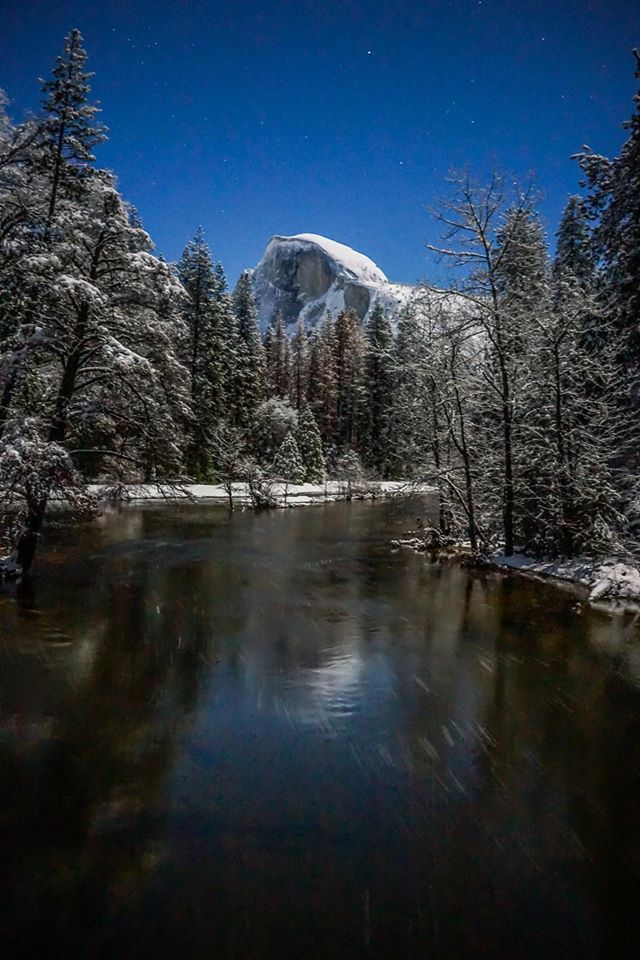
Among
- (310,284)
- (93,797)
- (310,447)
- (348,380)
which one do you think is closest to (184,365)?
(93,797)

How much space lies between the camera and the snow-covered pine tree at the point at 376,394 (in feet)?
191

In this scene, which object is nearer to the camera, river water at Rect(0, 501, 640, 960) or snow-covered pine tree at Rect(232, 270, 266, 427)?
river water at Rect(0, 501, 640, 960)

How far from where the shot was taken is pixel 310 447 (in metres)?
52.1

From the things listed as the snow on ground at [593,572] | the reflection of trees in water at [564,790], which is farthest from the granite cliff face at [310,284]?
the reflection of trees in water at [564,790]

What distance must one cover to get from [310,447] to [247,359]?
1128 centimetres

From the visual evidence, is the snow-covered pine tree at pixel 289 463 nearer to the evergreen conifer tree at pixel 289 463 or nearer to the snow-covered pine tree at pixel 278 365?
the evergreen conifer tree at pixel 289 463

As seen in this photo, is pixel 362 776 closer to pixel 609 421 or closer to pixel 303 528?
pixel 609 421

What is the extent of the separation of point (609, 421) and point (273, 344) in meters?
56.1

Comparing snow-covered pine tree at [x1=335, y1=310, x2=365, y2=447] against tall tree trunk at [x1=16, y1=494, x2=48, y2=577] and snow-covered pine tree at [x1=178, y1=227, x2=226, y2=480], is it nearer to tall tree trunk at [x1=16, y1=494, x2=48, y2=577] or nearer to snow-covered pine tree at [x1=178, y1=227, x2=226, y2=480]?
snow-covered pine tree at [x1=178, y1=227, x2=226, y2=480]

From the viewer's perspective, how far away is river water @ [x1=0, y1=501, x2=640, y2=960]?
3863 mm

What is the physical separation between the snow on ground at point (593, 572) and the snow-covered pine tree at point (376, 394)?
40.5 m

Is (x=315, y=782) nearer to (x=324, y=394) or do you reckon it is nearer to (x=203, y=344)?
(x=203, y=344)

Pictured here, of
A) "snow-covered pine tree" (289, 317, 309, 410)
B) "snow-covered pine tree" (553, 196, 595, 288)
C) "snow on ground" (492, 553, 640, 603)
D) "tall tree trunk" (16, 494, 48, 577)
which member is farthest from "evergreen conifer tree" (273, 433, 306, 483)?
"tall tree trunk" (16, 494, 48, 577)

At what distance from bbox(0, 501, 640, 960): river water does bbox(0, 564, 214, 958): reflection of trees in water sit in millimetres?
24
